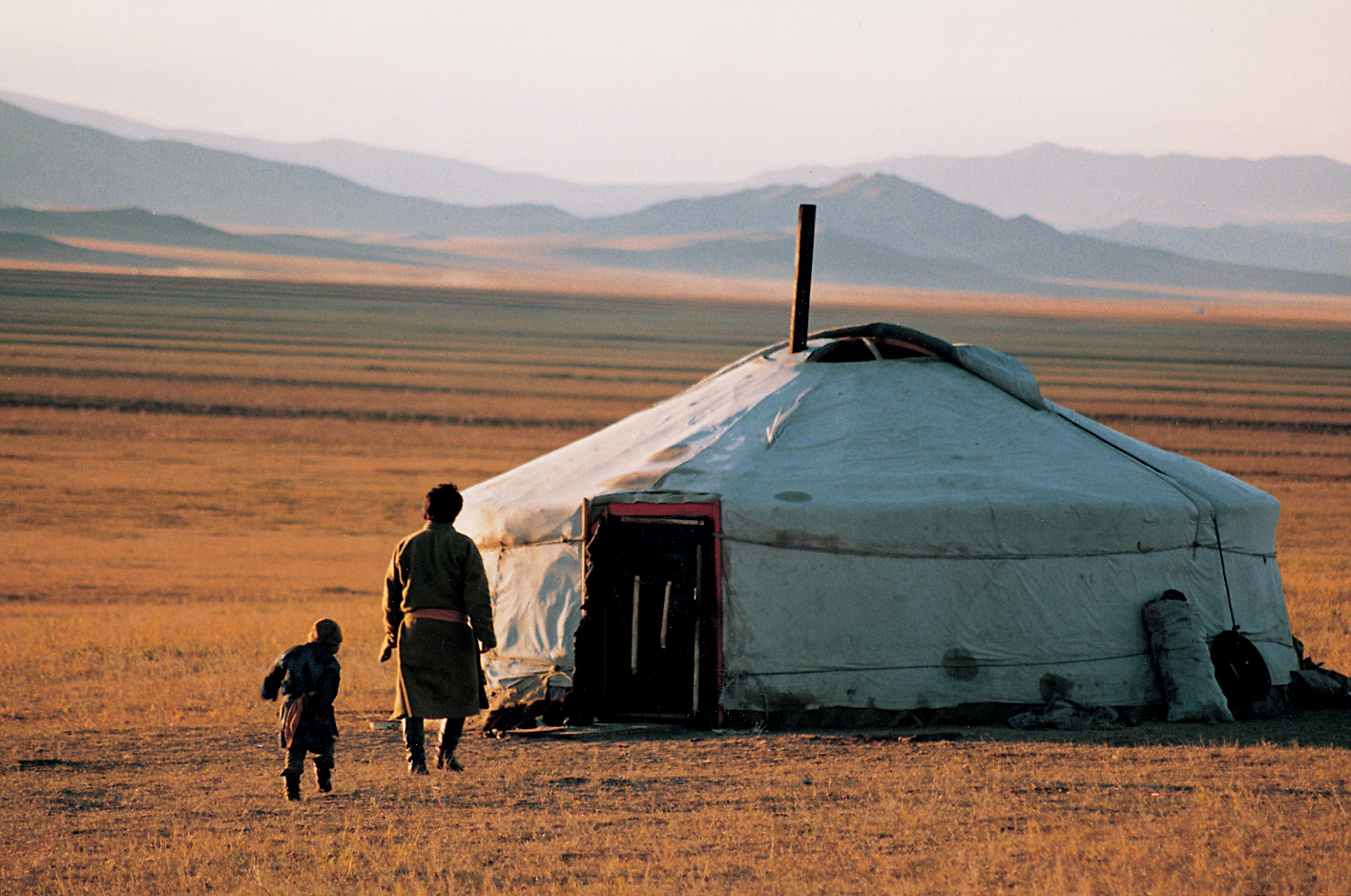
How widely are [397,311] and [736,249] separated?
330 feet

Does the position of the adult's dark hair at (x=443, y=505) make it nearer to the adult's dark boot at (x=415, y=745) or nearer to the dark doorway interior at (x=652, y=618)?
the adult's dark boot at (x=415, y=745)

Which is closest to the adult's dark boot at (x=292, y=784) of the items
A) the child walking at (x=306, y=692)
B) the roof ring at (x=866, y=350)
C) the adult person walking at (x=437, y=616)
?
the child walking at (x=306, y=692)

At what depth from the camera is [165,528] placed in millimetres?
19719

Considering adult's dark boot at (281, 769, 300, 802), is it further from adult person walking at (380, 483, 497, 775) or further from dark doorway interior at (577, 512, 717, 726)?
dark doorway interior at (577, 512, 717, 726)

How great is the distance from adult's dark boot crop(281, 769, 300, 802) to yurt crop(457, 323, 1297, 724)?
2.15 meters

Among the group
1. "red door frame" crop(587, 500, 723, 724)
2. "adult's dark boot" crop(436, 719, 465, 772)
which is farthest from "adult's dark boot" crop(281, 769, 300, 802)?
"red door frame" crop(587, 500, 723, 724)

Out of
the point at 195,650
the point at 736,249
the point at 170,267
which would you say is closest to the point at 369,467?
the point at 195,650

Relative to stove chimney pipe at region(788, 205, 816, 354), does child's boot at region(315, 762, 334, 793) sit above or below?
below

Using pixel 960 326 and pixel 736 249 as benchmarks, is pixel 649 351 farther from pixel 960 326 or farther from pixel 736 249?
pixel 736 249

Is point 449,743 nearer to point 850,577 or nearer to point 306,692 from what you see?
point 306,692

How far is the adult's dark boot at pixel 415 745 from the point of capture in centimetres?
738

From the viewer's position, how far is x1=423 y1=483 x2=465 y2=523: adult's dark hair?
7316 mm

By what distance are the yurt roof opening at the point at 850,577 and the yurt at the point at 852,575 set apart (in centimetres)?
1

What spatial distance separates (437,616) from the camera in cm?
730
